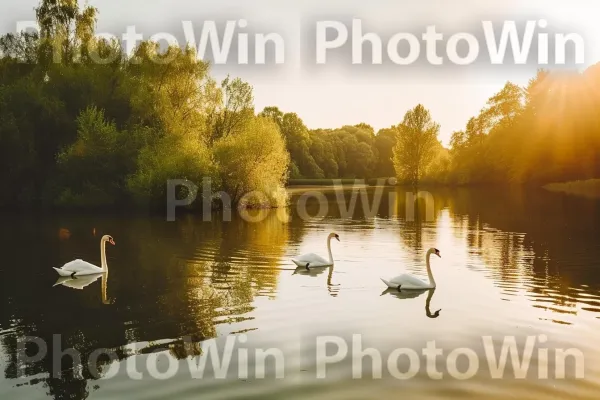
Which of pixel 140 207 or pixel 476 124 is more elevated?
pixel 476 124

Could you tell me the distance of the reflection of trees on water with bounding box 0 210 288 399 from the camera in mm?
13992

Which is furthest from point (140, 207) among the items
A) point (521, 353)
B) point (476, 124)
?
point (476, 124)

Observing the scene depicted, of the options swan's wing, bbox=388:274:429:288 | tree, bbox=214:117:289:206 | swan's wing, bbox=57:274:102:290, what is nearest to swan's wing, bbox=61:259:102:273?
swan's wing, bbox=57:274:102:290

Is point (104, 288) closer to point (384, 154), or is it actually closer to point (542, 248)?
point (542, 248)

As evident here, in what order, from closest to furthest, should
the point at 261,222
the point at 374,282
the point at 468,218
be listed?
the point at 374,282 → the point at 261,222 → the point at 468,218

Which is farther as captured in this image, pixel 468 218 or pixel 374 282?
pixel 468 218

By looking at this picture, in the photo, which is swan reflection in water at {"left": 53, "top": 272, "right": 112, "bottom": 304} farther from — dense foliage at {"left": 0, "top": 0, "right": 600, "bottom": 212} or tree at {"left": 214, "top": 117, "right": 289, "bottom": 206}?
tree at {"left": 214, "top": 117, "right": 289, "bottom": 206}

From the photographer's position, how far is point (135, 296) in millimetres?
19469

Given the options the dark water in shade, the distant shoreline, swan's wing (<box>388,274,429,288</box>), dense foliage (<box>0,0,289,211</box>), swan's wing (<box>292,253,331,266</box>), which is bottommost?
the dark water in shade

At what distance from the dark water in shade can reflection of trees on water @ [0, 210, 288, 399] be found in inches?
2.8

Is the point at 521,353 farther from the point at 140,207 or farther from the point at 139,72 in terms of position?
the point at 139,72

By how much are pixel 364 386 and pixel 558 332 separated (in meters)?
6.61

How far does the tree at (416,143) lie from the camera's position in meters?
→ 124

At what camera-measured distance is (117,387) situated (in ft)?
37.8
